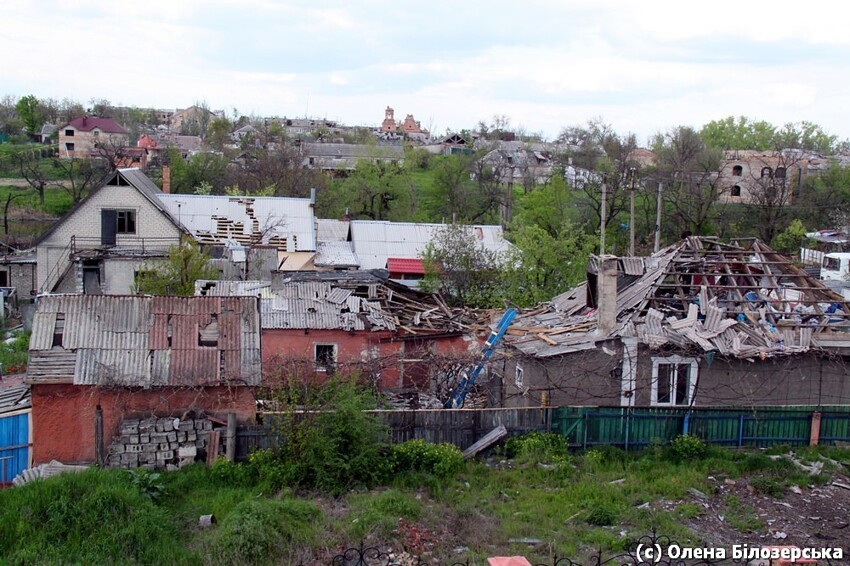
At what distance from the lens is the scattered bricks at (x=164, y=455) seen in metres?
15.8

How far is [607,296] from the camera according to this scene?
18.8 meters

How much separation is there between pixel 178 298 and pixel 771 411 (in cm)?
1342

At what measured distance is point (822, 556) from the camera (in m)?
12.4

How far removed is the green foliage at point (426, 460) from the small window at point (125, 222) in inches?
892

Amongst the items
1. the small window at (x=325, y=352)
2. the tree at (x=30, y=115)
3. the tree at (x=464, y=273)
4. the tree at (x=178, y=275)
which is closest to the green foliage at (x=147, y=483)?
the small window at (x=325, y=352)

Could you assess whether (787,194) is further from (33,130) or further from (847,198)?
(33,130)

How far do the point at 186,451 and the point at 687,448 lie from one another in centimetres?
1049

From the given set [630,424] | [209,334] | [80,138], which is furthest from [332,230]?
[80,138]

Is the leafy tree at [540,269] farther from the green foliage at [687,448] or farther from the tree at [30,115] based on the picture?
the tree at [30,115]

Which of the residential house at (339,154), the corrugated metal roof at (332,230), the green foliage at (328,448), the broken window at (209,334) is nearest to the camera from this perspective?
the green foliage at (328,448)

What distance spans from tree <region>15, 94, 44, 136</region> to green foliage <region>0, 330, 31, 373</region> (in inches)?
2902

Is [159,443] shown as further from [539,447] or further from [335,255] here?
[335,255]

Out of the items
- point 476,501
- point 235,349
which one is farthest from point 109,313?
point 476,501

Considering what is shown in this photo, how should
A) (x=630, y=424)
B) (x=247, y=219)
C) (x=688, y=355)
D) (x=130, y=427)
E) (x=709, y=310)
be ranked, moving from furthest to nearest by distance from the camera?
(x=247, y=219), (x=709, y=310), (x=688, y=355), (x=630, y=424), (x=130, y=427)
